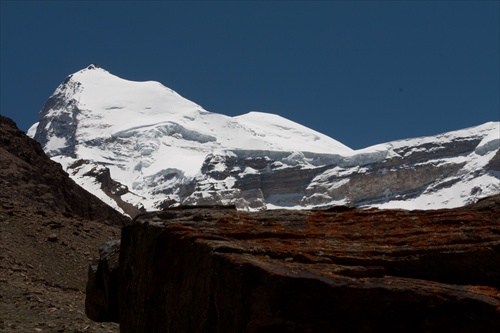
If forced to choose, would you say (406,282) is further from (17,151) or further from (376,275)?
(17,151)

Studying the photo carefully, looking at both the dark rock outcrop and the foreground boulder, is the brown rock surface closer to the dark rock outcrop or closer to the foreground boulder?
the dark rock outcrop

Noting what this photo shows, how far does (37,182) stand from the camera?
60875mm

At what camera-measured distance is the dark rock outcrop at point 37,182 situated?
2277 inches

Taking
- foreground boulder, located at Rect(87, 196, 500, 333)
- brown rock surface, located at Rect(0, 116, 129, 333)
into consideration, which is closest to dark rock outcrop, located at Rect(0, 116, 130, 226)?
brown rock surface, located at Rect(0, 116, 129, 333)

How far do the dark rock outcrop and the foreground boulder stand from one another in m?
41.0

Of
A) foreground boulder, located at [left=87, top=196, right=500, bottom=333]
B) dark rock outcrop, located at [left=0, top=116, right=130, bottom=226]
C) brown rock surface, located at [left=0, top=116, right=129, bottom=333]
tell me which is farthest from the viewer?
dark rock outcrop, located at [left=0, top=116, right=130, bottom=226]

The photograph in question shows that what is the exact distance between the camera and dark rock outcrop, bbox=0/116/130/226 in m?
57.8

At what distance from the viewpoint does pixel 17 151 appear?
216ft

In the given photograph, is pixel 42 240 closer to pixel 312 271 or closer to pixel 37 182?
pixel 37 182

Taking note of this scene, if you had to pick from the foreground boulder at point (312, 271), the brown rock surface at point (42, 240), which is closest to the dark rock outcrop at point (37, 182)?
the brown rock surface at point (42, 240)

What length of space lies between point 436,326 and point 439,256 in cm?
157

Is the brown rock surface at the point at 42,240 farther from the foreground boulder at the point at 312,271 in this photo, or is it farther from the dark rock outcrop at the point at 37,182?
the foreground boulder at the point at 312,271

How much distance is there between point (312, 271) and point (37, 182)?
51300 mm

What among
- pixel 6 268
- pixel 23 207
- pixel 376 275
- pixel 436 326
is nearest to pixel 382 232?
pixel 376 275
